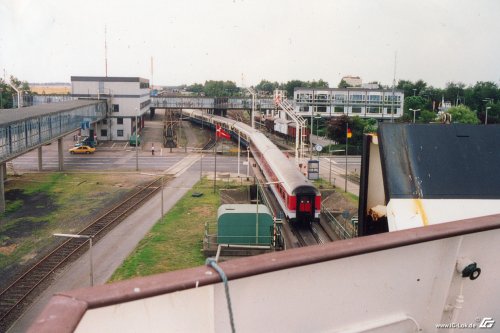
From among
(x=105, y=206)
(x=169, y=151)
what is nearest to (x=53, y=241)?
(x=105, y=206)

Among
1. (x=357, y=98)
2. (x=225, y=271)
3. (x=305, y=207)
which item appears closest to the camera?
(x=225, y=271)

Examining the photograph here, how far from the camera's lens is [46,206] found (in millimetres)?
27391

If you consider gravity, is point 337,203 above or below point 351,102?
below

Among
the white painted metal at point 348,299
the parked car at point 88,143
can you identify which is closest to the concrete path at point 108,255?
the white painted metal at point 348,299

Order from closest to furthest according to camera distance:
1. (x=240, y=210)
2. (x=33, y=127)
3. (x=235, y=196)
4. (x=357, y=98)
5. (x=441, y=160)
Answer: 1. (x=441, y=160)
2. (x=240, y=210)
3. (x=33, y=127)
4. (x=235, y=196)
5. (x=357, y=98)

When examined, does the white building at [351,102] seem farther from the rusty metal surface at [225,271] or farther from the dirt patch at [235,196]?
the rusty metal surface at [225,271]

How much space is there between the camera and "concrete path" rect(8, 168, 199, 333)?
15.1m

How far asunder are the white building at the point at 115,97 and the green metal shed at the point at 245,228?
127 feet

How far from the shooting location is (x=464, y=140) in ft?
28.9

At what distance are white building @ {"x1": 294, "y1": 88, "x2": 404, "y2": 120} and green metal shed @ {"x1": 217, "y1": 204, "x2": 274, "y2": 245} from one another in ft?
158

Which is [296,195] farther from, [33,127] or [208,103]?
[208,103]

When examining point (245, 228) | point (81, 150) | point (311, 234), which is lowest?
point (311, 234)

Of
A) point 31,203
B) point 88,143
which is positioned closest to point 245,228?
point 31,203

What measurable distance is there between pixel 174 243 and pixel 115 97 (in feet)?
129
